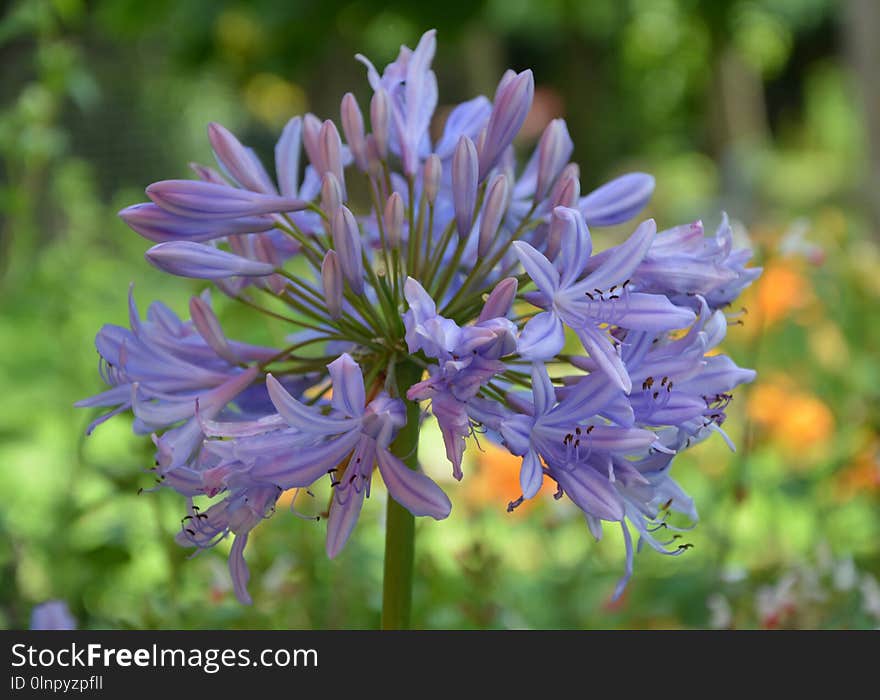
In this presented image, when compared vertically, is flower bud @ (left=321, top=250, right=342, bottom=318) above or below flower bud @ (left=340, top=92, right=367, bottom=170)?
below

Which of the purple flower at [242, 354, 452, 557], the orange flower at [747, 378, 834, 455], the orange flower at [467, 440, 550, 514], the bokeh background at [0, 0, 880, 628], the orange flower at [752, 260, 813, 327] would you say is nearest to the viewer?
the purple flower at [242, 354, 452, 557]

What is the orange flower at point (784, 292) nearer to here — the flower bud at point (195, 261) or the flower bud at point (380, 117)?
Result: the flower bud at point (380, 117)

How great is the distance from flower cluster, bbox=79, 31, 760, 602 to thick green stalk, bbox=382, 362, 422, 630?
0.5 inches

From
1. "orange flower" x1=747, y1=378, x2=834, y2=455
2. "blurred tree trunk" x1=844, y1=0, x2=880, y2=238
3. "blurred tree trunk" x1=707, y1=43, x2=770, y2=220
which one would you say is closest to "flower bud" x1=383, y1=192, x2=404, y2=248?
"orange flower" x1=747, y1=378, x2=834, y2=455

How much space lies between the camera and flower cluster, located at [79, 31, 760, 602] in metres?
0.93

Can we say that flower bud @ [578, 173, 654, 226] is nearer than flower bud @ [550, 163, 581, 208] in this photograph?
No

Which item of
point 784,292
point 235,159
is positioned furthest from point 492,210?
point 784,292

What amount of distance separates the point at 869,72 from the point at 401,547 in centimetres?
474

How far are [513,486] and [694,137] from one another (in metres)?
22.4

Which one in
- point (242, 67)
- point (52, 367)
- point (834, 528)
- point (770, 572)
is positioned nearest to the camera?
point (770, 572)

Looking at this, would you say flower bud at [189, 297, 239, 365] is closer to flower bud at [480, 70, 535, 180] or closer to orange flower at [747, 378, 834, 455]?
flower bud at [480, 70, 535, 180]

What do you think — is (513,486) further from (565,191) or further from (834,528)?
(565,191)

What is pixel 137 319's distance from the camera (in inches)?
40.8
